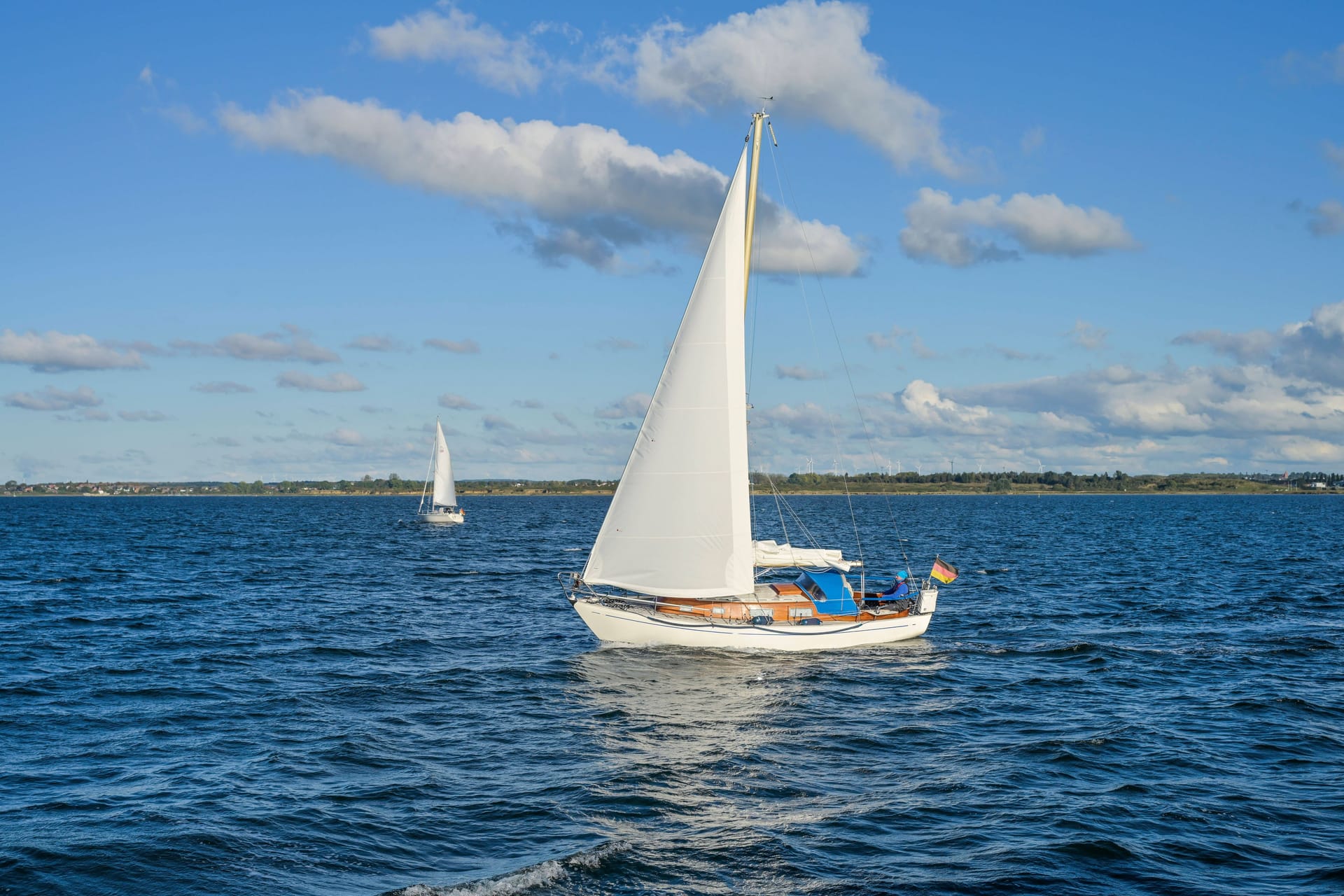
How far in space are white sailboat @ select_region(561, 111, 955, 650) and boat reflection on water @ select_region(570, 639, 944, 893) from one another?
997mm

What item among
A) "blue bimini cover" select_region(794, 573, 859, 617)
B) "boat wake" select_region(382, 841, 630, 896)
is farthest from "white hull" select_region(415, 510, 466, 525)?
"boat wake" select_region(382, 841, 630, 896)

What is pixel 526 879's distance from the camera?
15117mm

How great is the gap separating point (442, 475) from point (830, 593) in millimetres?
115305

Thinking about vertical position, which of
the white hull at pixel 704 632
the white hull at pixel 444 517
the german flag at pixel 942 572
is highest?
the german flag at pixel 942 572

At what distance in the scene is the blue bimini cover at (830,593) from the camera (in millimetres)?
33688

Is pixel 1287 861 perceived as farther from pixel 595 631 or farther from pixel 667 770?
pixel 595 631

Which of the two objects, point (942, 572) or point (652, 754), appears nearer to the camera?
point (652, 754)

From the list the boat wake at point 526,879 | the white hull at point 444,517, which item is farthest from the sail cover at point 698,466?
the white hull at point 444,517

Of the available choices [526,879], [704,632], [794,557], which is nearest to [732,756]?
[526,879]

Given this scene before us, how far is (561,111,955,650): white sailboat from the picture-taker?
31031 mm

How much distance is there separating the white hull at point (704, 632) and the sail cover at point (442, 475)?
369 feet

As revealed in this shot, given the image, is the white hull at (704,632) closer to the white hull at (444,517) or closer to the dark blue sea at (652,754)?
the dark blue sea at (652,754)

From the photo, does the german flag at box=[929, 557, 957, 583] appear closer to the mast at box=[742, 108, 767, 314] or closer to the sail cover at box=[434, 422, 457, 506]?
the mast at box=[742, 108, 767, 314]

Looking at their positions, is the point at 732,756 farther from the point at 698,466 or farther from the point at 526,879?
the point at 698,466
